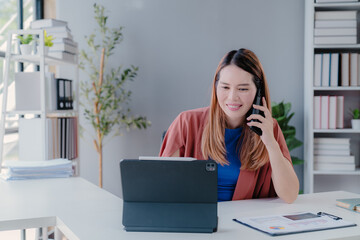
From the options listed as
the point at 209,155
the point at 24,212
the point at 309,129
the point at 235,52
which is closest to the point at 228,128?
the point at 209,155

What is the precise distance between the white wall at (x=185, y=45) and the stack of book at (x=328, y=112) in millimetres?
348

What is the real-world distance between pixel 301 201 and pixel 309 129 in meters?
1.88

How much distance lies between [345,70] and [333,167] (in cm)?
83

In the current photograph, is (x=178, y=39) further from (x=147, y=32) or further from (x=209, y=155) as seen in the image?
(x=209, y=155)

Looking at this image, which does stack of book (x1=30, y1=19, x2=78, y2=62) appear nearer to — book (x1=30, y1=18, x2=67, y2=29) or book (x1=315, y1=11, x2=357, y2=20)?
book (x1=30, y1=18, x2=67, y2=29)

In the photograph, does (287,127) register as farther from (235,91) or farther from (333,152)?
(235,91)

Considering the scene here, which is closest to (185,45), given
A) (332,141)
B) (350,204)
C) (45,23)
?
(45,23)

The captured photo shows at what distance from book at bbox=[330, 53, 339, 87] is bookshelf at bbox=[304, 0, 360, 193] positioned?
0.06 m

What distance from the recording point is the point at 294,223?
134 cm

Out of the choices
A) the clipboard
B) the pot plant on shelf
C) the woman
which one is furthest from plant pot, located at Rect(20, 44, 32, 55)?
the clipboard

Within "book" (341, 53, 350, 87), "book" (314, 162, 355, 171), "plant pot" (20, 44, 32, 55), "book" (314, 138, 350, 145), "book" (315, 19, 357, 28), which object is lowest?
"book" (314, 162, 355, 171)

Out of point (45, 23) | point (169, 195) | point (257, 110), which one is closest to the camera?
point (169, 195)

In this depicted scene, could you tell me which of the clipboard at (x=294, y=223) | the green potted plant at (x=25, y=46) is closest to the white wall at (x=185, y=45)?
the green potted plant at (x=25, y=46)

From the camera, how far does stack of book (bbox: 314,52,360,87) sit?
3453 millimetres
